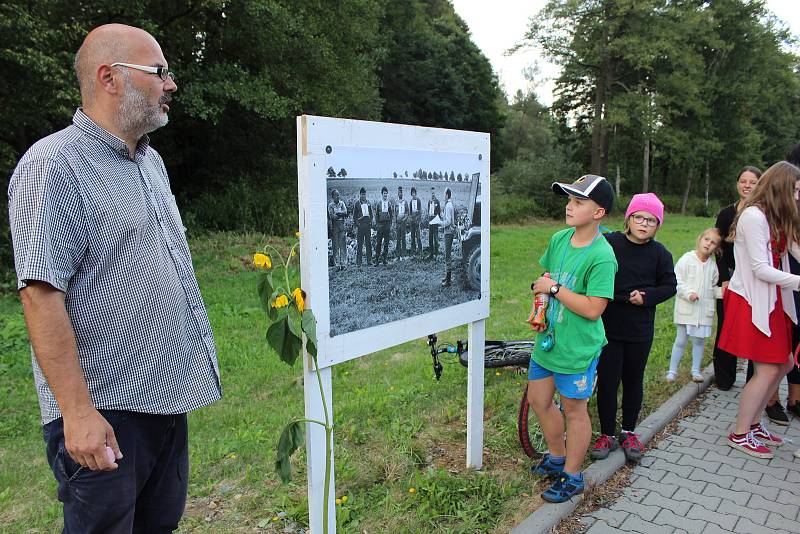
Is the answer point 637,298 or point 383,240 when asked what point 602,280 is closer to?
point 637,298

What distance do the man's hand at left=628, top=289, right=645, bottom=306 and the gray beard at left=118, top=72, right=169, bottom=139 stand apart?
2.96 metres

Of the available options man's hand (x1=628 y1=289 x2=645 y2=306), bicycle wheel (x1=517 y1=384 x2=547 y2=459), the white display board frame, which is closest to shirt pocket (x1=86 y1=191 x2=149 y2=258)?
the white display board frame

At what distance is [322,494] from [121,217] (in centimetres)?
150

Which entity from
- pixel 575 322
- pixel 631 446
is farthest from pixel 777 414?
pixel 575 322

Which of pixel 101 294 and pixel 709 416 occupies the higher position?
pixel 101 294

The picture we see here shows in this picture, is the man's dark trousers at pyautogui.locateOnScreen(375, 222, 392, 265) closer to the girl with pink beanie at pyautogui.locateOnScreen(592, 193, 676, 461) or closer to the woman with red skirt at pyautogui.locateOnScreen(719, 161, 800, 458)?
the girl with pink beanie at pyautogui.locateOnScreen(592, 193, 676, 461)

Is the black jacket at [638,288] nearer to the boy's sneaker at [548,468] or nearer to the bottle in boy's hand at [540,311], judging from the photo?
the bottle in boy's hand at [540,311]

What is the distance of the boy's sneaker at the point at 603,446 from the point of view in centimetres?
374

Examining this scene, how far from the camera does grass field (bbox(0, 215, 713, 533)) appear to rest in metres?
3.11

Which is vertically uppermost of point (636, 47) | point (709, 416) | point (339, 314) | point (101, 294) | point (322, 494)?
point (636, 47)

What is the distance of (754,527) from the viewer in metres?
3.08

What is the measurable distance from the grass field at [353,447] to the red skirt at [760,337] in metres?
0.98

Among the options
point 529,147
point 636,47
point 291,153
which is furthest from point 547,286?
point 529,147

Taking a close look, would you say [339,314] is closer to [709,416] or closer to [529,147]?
[709,416]
